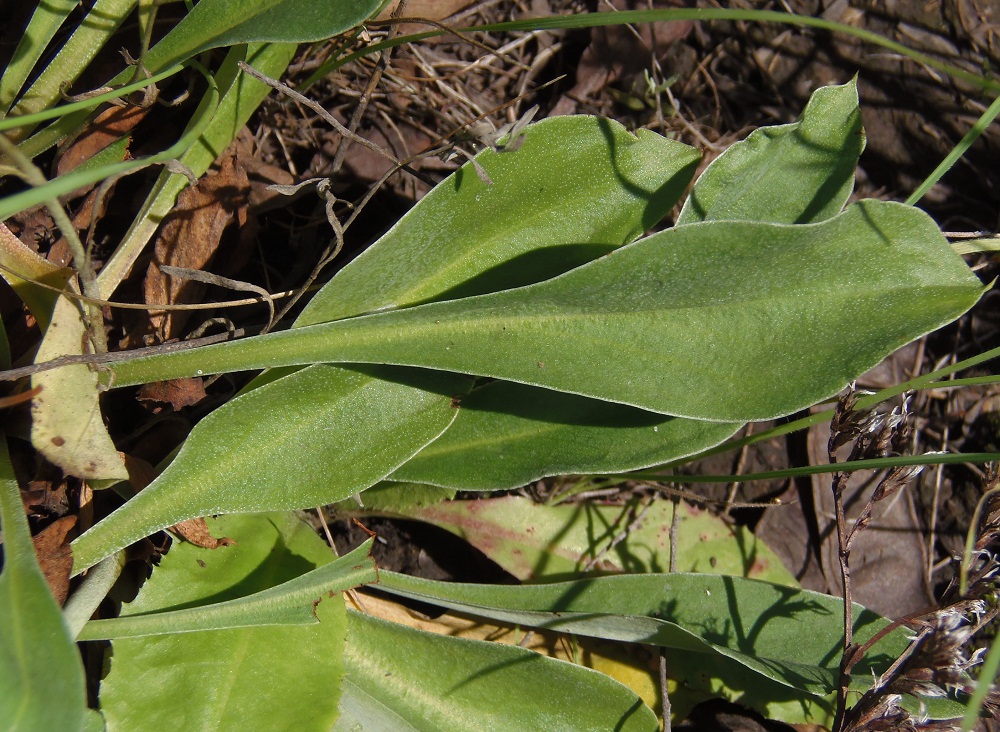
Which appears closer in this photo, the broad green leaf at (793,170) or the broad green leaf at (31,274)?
the broad green leaf at (31,274)

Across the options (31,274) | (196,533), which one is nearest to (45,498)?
(196,533)

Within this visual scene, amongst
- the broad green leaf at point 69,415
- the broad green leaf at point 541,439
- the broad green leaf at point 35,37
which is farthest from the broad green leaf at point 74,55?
the broad green leaf at point 541,439

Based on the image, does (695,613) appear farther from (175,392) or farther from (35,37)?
(35,37)

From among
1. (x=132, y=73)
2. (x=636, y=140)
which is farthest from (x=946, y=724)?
(x=132, y=73)

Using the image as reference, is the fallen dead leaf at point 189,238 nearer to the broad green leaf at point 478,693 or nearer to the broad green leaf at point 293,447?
the broad green leaf at point 293,447

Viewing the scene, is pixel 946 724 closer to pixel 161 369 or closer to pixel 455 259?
pixel 455 259

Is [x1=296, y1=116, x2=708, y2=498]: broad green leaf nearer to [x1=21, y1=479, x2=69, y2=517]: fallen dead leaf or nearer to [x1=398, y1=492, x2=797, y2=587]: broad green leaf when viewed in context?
[x1=398, y1=492, x2=797, y2=587]: broad green leaf
